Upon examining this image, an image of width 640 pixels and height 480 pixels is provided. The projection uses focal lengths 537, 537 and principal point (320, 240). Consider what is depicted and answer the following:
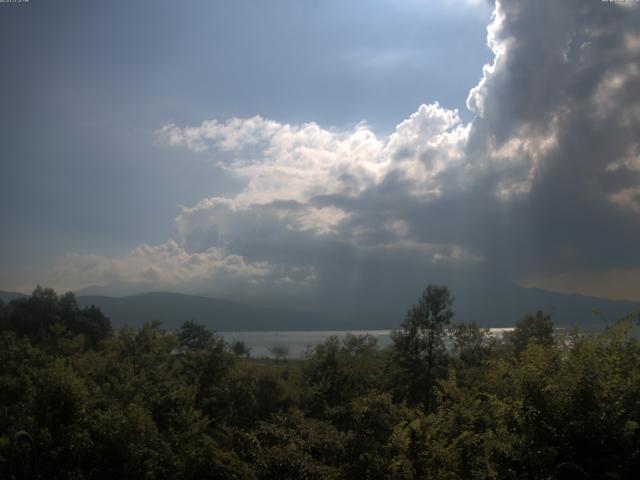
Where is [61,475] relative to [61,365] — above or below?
below

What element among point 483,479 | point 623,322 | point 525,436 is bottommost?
point 483,479

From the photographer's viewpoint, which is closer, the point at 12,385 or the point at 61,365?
the point at 61,365

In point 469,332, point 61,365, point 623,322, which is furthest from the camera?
point 469,332

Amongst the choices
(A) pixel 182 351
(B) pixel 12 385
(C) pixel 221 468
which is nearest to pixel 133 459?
(C) pixel 221 468

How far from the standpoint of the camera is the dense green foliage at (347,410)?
→ 29.3 ft

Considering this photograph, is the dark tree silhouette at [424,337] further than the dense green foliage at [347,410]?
Yes

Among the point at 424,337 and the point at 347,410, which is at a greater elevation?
the point at 424,337

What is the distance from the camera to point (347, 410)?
867 inches

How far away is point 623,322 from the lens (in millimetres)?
10492

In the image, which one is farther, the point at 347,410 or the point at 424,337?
the point at 424,337

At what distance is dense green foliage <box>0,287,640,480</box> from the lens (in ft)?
29.3

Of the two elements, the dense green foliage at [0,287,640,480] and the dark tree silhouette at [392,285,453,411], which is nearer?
the dense green foliage at [0,287,640,480]

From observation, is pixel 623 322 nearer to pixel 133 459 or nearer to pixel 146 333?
pixel 133 459

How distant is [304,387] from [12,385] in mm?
13495
